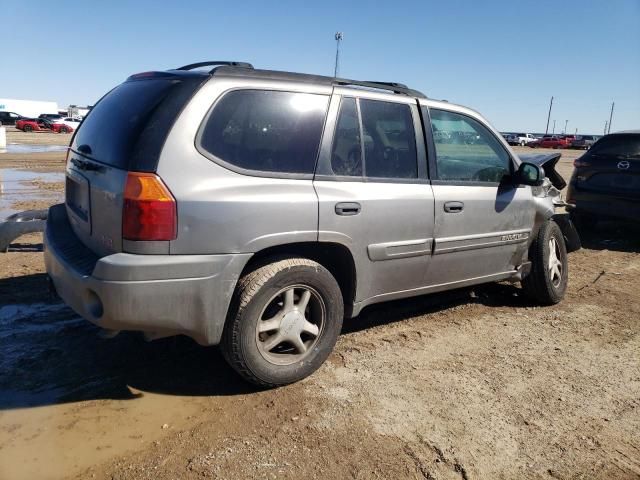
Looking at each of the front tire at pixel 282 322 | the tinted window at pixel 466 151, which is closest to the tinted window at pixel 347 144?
the front tire at pixel 282 322

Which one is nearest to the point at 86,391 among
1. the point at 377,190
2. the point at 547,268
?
the point at 377,190

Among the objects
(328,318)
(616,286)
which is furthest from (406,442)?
(616,286)

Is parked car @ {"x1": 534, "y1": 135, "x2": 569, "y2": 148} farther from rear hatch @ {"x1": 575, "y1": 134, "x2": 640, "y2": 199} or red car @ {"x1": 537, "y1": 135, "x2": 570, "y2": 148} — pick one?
rear hatch @ {"x1": 575, "y1": 134, "x2": 640, "y2": 199}

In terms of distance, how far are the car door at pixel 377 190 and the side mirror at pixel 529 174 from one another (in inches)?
42.6

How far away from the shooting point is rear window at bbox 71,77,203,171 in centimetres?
284

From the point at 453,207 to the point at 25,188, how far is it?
993 centimetres

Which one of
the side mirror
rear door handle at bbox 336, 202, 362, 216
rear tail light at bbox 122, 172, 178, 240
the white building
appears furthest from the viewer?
the white building

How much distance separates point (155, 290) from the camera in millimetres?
2777

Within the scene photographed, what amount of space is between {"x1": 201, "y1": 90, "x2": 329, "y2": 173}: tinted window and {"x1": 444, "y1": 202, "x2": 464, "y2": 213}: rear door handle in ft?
3.94

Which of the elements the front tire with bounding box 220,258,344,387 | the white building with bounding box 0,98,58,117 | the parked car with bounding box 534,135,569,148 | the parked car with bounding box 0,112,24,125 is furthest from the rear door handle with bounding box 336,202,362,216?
the white building with bounding box 0,98,58,117

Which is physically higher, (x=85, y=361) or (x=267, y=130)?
(x=267, y=130)

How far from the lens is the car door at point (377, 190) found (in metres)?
3.40

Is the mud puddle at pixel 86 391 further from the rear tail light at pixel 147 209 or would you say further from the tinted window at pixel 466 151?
the tinted window at pixel 466 151

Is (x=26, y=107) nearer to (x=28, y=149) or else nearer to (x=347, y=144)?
(x=28, y=149)
